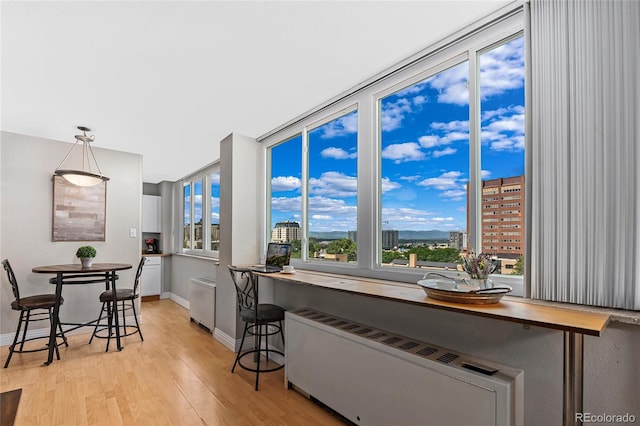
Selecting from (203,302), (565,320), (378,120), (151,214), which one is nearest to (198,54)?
(378,120)

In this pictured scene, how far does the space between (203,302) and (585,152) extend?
424 cm

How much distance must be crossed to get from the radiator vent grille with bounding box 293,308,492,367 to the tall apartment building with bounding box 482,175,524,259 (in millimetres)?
638

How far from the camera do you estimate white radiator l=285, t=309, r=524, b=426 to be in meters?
1.48

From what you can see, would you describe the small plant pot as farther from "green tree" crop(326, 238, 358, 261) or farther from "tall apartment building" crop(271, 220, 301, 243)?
"green tree" crop(326, 238, 358, 261)

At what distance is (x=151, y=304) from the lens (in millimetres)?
6031

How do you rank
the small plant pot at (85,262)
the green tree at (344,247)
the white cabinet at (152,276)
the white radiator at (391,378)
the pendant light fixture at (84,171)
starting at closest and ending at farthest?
the white radiator at (391,378), the green tree at (344,247), the pendant light fixture at (84,171), the small plant pot at (85,262), the white cabinet at (152,276)

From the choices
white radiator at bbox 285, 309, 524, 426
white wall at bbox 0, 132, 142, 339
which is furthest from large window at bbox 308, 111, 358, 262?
white wall at bbox 0, 132, 142, 339

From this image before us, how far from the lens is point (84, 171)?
4012 mm

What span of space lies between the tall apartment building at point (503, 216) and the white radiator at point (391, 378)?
24.8 inches

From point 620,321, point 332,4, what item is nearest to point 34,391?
point 332,4

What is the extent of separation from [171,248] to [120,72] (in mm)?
4986

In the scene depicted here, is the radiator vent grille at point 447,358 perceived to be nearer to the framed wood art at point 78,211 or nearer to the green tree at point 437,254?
the green tree at point 437,254

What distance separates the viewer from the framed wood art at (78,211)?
4141 mm

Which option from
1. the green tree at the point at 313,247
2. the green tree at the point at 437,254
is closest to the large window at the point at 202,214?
the green tree at the point at 313,247
